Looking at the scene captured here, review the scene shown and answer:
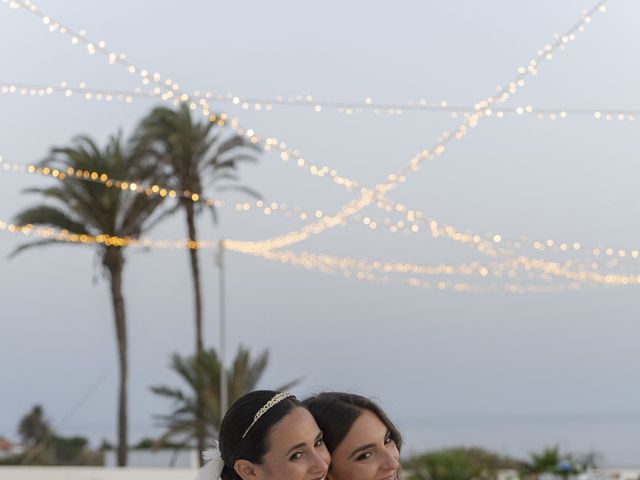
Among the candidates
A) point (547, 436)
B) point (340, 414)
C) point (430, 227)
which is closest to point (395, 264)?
point (430, 227)

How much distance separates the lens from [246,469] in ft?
8.75

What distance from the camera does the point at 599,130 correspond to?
34.3 meters

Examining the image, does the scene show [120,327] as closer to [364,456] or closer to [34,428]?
[34,428]

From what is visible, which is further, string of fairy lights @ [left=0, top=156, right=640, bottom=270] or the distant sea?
the distant sea

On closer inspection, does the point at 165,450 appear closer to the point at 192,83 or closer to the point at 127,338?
the point at 127,338

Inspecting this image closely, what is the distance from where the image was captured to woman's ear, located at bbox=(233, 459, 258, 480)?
8.71 ft

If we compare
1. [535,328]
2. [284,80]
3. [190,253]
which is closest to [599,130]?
[535,328]

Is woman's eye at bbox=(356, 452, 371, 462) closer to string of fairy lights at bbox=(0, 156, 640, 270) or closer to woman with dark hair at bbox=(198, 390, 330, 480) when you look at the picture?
woman with dark hair at bbox=(198, 390, 330, 480)

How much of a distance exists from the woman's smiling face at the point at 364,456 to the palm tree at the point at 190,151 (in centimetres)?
2056

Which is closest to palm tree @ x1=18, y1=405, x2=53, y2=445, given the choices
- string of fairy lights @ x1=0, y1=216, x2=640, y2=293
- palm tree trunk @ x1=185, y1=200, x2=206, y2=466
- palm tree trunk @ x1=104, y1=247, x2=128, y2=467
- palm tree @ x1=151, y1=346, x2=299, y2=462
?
palm tree trunk @ x1=104, y1=247, x2=128, y2=467

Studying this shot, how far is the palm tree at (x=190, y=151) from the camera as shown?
23359mm

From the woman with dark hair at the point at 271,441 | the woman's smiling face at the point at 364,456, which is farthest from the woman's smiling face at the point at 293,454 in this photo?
the woman's smiling face at the point at 364,456

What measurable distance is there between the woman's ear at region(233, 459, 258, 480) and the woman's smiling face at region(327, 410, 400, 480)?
182 millimetres

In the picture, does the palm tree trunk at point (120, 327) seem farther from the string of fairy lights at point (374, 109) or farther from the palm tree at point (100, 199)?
the string of fairy lights at point (374, 109)
